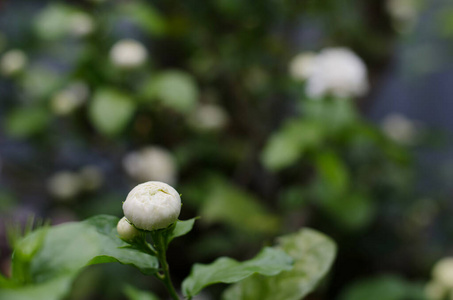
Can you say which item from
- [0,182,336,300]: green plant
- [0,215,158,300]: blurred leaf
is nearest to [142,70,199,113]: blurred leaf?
[0,182,336,300]: green plant

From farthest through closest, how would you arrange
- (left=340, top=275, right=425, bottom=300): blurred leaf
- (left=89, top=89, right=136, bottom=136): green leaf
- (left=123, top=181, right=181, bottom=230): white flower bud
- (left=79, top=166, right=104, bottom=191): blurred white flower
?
(left=79, top=166, right=104, bottom=191): blurred white flower, (left=340, top=275, right=425, bottom=300): blurred leaf, (left=89, top=89, right=136, bottom=136): green leaf, (left=123, top=181, right=181, bottom=230): white flower bud

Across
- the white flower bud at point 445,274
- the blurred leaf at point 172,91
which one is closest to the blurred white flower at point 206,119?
the blurred leaf at point 172,91

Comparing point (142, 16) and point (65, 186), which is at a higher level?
point (142, 16)

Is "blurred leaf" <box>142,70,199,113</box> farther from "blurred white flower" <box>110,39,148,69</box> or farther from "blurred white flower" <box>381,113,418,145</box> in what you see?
"blurred white flower" <box>381,113,418,145</box>

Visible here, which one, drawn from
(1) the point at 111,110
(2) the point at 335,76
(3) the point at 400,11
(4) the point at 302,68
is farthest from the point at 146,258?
(3) the point at 400,11

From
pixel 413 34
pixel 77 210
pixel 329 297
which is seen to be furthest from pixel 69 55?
pixel 413 34

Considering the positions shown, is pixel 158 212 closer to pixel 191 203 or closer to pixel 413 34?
pixel 191 203

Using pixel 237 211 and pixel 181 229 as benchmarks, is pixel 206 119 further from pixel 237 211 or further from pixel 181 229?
pixel 181 229
